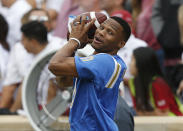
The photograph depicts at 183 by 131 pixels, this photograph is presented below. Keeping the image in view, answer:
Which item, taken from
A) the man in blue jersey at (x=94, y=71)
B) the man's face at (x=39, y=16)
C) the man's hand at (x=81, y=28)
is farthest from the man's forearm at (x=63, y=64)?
the man's face at (x=39, y=16)

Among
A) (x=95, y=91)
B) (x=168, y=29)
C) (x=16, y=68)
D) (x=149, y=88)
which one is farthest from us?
(x=168, y=29)

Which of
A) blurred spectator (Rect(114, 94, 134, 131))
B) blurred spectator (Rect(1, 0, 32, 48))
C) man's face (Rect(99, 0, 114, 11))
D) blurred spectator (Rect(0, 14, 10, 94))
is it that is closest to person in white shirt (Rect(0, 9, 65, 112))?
blurred spectator (Rect(0, 14, 10, 94))

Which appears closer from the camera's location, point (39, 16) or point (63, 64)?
point (63, 64)

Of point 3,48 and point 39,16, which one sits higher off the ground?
point 39,16

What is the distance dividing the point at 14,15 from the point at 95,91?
4365 mm

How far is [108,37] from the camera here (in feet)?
10.7

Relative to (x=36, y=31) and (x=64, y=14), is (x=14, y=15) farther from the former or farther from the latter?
(x=36, y=31)

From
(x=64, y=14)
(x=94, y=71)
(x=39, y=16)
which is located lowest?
(x=64, y=14)

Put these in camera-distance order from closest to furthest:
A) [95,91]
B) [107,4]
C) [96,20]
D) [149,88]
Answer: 1. [95,91]
2. [96,20]
3. [149,88]
4. [107,4]

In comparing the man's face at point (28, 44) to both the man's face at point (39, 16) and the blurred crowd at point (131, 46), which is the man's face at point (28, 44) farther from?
the man's face at point (39, 16)

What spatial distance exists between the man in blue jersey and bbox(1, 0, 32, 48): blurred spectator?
4073 millimetres

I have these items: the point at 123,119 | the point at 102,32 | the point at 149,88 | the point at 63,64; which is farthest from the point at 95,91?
the point at 149,88

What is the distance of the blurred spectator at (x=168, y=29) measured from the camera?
6637 mm

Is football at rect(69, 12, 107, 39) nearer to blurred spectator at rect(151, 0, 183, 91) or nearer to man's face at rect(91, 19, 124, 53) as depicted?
man's face at rect(91, 19, 124, 53)
